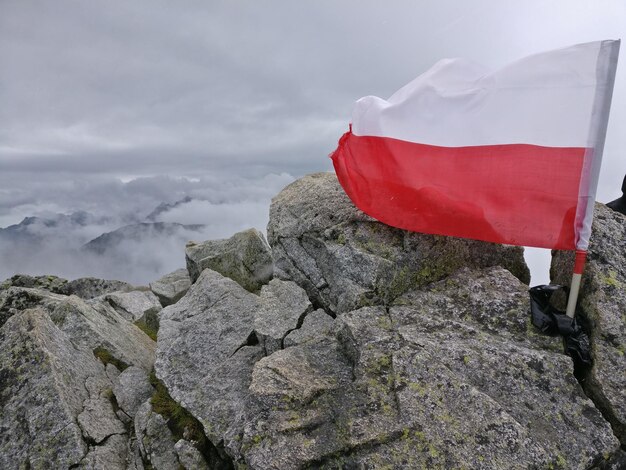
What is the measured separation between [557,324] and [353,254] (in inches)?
168

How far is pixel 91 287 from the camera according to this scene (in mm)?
27047

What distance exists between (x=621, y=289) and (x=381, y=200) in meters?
4.96

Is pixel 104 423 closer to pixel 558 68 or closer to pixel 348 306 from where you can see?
pixel 348 306

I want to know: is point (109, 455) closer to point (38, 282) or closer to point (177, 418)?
point (177, 418)

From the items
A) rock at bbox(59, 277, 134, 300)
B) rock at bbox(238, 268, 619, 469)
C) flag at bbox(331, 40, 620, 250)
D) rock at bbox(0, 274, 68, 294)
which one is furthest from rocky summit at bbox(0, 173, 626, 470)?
rock at bbox(59, 277, 134, 300)

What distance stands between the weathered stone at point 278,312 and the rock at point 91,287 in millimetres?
18148

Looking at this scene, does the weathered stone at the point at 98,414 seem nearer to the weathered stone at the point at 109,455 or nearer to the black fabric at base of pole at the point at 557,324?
the weathered stone at the point at 109,455

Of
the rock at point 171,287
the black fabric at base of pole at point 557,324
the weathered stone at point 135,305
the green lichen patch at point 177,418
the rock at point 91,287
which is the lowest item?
the rock at point 91,287

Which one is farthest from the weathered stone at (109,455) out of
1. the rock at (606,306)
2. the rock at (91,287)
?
the rock at (91,287)

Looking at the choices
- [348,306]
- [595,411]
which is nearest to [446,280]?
[348,306]

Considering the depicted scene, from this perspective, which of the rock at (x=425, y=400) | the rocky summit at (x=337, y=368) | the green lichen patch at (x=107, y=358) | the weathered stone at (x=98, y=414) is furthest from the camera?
the green lichen patch at (x=107, y=358)

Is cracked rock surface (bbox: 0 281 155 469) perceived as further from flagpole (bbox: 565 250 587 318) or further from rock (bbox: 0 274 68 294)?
rock (bbox: 0 274 68 294)

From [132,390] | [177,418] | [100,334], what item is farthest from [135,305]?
[177,418]

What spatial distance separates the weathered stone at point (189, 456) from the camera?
8234 mm
